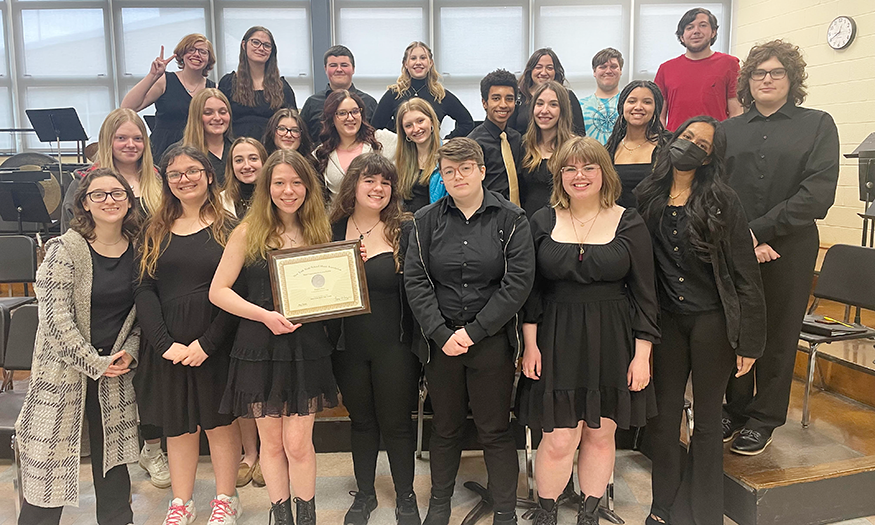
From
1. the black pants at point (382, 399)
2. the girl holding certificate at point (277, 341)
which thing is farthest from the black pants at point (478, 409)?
the girl holding certificate at point (277, 341)

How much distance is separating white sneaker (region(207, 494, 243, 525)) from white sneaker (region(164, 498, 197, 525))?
10 cm

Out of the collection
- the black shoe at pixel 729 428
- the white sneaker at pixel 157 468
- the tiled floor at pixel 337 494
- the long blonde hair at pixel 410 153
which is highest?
the long blonde hair at pixel 410 153

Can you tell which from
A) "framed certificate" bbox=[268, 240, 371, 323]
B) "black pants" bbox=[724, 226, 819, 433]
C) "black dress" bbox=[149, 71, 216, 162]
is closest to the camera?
"framed certificate" bbox=[268, 240, 371, 323]

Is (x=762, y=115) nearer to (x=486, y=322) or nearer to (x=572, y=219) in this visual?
(x=572, y=219)

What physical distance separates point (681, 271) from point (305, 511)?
5.82 ft

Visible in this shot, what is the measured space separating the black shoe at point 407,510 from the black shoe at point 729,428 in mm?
1528

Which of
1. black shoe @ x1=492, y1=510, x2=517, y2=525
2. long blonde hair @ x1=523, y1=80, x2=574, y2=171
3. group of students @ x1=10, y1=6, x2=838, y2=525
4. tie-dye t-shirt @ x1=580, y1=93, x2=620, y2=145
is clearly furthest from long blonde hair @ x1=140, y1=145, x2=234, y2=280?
tie-dye t-shirt @ x1=580, y1=93, x2=620, y2=145

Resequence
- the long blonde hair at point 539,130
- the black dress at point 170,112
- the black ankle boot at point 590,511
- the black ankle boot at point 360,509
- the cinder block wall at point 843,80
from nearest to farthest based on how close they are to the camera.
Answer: the black ankle boot at point 590,511, the black ankle boot at point 360,509, the long blonde hair at point 539,130, the black dress at point 170,112, the cinder block wall at point 843,80

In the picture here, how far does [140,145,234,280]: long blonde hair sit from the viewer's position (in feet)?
7.17

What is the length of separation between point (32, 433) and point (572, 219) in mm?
2253

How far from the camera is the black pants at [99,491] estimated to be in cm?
227

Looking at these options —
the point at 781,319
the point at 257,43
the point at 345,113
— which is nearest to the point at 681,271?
the point at 781,319

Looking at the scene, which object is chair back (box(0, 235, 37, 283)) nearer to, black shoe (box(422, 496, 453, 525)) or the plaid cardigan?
the plaid cardigan

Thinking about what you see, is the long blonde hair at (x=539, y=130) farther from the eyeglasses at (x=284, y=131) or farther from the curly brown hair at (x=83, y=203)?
the curly brown hair at (x=83, y=203)
